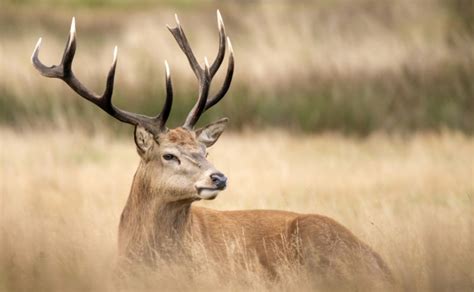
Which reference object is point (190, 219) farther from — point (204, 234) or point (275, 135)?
point (275, 135)

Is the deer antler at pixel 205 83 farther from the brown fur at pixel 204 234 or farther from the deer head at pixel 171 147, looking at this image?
the brown fur at pixel 204 234

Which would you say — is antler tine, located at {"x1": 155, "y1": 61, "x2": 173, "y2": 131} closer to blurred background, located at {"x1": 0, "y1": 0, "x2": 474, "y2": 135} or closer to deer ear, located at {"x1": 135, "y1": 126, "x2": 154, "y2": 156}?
deer ear, located at {"x1": 135, "y1": 126, "x2": 154, "y2": 156}

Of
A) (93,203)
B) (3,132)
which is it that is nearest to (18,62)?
(3,132)

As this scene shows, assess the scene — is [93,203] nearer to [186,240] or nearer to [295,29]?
[186,240]

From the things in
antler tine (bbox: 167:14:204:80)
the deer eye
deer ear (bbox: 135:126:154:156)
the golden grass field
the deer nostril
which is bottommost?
the golden grass field

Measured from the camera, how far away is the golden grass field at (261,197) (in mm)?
7316

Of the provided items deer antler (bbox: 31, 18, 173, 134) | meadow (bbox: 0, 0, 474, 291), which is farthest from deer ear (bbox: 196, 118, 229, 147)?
meadow (bbox: 0, 0, 474, 291)

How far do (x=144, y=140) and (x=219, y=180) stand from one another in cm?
59

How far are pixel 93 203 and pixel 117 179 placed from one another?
4.87 feet

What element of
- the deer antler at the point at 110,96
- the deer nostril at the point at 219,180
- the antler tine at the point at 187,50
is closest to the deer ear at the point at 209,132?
the deer antler at the point at 110,96

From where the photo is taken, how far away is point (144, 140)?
7707 millimetres

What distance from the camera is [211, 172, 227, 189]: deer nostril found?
7309 mm

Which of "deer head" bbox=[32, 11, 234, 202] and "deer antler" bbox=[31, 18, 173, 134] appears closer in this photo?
"deer head" bbox=[32, 11, 234, 202]

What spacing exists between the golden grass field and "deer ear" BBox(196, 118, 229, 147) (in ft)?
2.77
